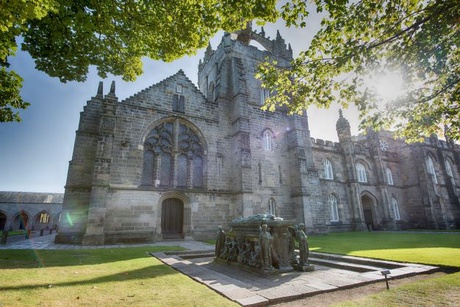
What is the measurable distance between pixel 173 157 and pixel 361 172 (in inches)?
874

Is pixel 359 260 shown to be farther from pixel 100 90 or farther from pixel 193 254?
pixel 100 90

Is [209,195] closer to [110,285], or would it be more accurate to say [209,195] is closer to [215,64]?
[110,285]

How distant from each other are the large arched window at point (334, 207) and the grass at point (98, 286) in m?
21.2

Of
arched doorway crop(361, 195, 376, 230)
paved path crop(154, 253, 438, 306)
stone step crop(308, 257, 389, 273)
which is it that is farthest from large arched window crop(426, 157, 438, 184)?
paved path crop(154, 253, 438, 306)

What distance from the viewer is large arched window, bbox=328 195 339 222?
24422mm

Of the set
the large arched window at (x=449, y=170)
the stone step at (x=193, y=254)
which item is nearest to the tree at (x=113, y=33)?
the stone step at (x=193, y=254)

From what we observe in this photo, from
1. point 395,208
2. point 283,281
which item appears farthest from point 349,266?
point 395,208

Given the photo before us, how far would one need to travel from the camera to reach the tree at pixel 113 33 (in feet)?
22.1

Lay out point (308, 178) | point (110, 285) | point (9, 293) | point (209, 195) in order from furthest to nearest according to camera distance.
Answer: point (308, 178), point (209, 195), point (110, 285), point (9, 293)

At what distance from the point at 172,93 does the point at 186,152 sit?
4.79m

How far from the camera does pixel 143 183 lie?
1605 cm

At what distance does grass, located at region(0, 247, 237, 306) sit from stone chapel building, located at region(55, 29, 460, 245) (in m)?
7.25

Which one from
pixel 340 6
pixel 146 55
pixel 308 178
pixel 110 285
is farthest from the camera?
pixel 308 178

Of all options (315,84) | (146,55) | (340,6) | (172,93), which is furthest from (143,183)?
(340,6)
